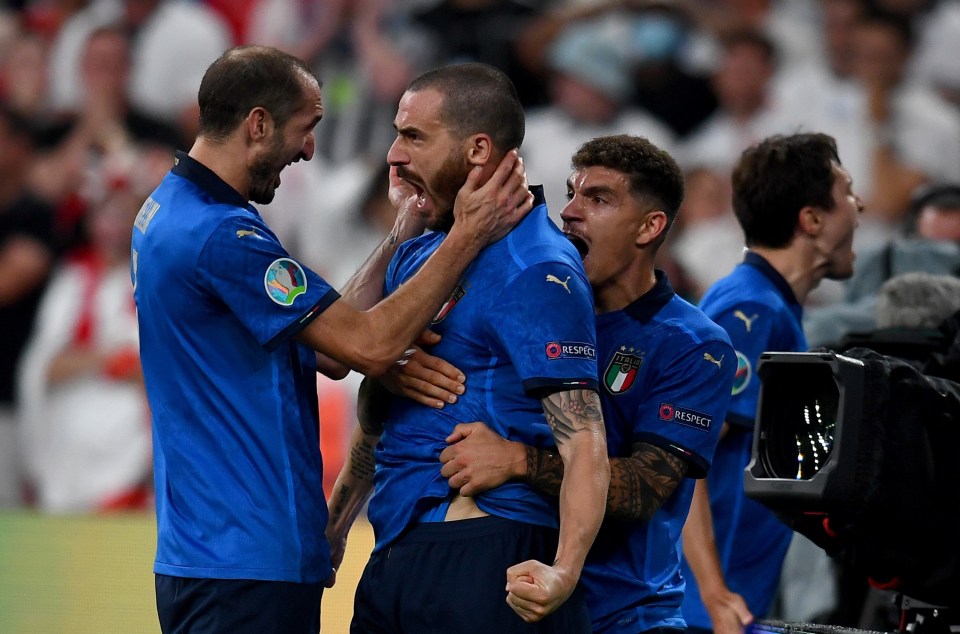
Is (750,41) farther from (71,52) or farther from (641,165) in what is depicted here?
(641,165)

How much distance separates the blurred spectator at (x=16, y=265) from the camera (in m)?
10.3

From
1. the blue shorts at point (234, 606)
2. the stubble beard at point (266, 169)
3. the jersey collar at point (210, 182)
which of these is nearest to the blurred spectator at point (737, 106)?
the stubble beard at point (266, 169)

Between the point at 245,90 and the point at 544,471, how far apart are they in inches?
47.0

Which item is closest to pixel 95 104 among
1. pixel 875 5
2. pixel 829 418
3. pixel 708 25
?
pixel 708 25

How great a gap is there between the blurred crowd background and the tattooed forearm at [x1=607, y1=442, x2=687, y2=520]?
18.7 feet

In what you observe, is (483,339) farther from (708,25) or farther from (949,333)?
(708,25)

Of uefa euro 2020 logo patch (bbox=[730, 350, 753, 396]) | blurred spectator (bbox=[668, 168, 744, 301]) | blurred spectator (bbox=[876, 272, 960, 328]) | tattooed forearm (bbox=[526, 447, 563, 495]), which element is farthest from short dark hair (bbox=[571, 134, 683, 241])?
blurred spectator (bbox=[668, 168, 744, 301])

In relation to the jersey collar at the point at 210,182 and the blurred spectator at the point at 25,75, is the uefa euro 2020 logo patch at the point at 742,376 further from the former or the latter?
the blurred spectator at the point at 25,75

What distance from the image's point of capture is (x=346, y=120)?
10.2m

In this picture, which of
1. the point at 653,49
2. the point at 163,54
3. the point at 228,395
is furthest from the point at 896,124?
the point at 228,395

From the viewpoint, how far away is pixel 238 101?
3182mm

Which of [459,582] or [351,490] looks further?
[351,490]

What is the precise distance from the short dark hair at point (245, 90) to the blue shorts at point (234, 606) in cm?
110

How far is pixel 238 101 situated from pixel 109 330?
24.2 ft
